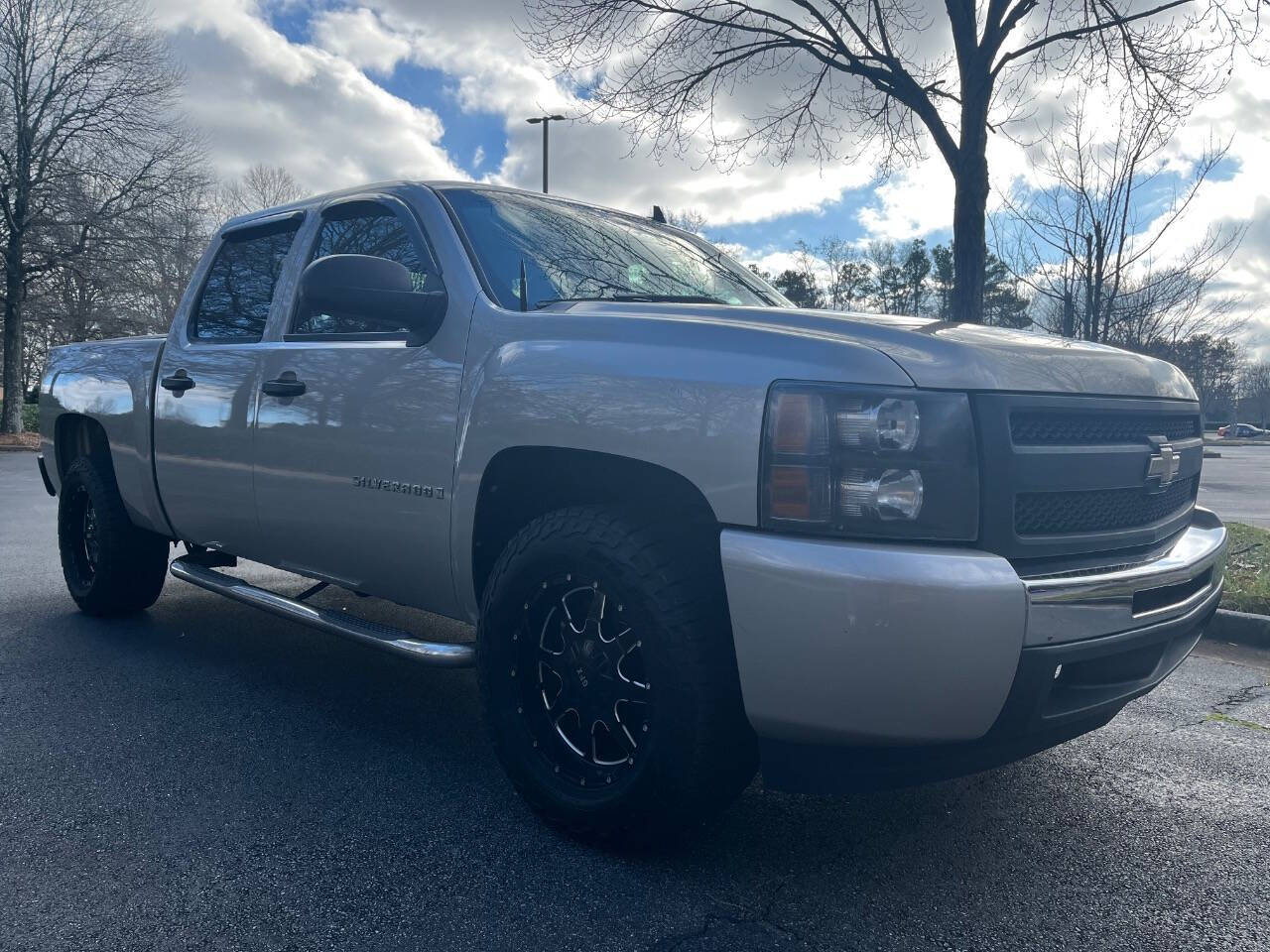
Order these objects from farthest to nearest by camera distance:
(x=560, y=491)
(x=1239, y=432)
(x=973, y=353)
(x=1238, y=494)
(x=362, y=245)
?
(x=1239, y=432)
(x=1238, y=494)
(x=362, y=245)
(x=560, y=491)
(x=973, y=353)

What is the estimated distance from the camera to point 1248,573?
666 cm

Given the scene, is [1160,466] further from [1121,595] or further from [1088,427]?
[1121,595]

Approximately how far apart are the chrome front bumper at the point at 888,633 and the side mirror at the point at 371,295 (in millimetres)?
1382

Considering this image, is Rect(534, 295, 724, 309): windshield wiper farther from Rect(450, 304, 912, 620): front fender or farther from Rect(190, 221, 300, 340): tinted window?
Rect(190, 221, 300, 340): tinted window

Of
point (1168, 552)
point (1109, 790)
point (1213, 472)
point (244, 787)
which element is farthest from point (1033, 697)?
point (1213, 472)

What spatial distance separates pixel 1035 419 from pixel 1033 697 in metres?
0.65

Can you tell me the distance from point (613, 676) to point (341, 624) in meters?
1.20

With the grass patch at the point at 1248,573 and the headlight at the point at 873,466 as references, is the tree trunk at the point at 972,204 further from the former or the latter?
the headlight at the point at 873,466

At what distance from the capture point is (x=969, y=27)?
27.3 feet

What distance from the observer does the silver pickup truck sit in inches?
89.2

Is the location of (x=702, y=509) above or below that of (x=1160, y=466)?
below

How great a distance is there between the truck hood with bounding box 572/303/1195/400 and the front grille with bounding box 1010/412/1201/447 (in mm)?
61

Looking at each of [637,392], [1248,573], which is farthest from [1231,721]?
[1248,573]

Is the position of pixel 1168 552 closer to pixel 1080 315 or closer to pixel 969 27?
pixel 969 27
